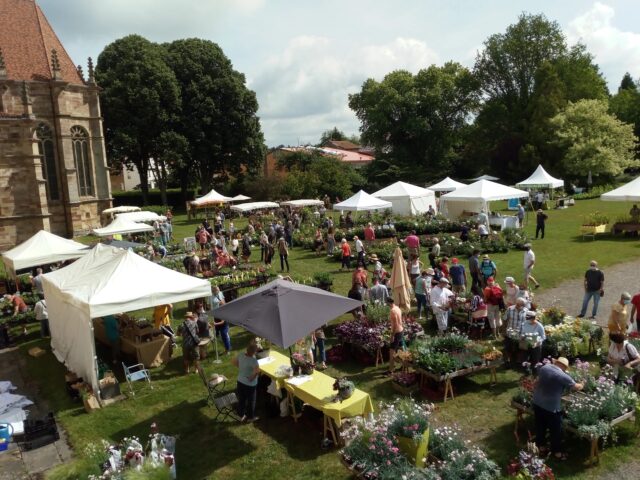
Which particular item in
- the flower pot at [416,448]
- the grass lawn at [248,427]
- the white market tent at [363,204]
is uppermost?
the white market tent at [363,204]

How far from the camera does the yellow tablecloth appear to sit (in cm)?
731

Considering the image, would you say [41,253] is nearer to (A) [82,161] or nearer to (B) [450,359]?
(B) [450,359]

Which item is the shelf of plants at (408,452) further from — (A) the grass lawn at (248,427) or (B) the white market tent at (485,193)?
(B) the white market tent at (485,193)

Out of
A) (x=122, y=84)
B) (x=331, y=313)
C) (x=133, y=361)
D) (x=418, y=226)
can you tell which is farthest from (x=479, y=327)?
(x=122, y=84)

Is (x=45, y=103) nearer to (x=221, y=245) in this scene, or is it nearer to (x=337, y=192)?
(x=221, y=245)

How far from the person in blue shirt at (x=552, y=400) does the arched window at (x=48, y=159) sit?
30.6 metres

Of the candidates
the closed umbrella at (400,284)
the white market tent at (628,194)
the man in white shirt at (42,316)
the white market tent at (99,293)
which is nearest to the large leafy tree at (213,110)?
the man in white shirt at (42,316)

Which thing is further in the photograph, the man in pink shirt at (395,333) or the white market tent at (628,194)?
the white market tent at (628,194)

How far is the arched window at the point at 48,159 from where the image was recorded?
99.5ft

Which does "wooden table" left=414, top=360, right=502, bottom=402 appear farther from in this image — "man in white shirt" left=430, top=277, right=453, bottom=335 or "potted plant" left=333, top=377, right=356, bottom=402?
"man in white shirt" left=430, top=277, right=453, bottom=335

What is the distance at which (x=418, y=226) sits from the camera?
24625mm

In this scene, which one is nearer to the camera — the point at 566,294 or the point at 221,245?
the point at 566,294

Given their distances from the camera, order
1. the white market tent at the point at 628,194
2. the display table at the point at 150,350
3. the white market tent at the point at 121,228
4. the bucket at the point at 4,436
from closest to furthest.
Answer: the bucket at the point at 4,436
the display table at the point at 150,350
the white market tent at the point at 628,194
the white market tent at the point at 121,228

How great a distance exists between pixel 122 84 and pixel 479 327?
36910mm
